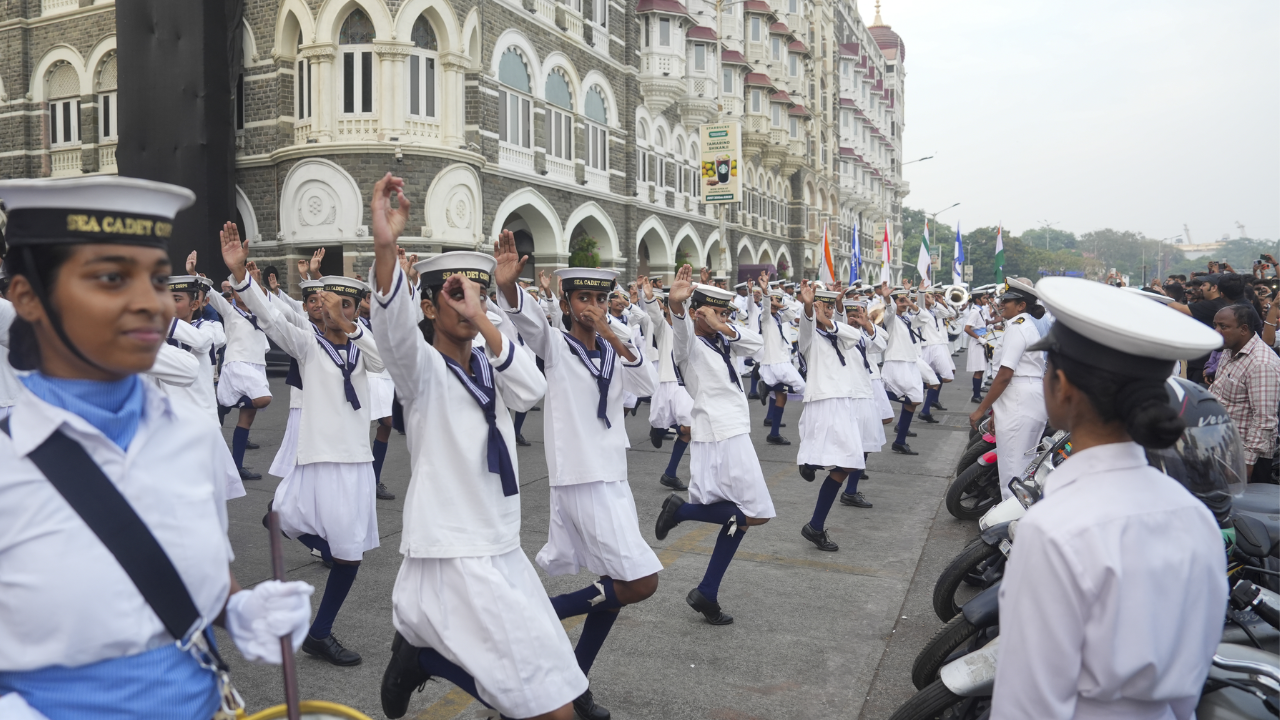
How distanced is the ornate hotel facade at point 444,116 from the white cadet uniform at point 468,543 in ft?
55.4

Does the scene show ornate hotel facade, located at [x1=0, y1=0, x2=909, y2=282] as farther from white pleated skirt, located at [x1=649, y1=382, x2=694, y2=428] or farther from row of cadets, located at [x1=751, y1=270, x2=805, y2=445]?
white pleated skirt, located at [x1=649, y1=382, x2=694, y2=428]

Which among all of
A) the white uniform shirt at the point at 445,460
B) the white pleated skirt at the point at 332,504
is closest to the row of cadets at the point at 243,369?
the white pleated skirt at the point at 332,504

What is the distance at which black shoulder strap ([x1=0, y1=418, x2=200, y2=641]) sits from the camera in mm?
1636

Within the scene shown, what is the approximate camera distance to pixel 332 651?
4.49 meters

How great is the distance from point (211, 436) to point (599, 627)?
2518 mm

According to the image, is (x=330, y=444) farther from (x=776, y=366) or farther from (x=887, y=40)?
(x=887, y=40)

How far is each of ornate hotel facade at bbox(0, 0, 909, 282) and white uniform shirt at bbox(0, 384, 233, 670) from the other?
18.2 meters

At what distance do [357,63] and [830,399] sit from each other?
1538 centimetres

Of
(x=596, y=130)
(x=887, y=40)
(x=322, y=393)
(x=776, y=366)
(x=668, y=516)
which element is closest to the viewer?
(x=322, y=393)

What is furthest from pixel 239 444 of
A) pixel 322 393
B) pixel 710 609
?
pixel 710 609

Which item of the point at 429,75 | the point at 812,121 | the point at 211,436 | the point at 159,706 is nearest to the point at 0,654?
the point at 159,706

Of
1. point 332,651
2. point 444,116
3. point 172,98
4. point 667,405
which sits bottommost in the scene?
point 332,651

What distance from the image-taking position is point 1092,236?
153 meters

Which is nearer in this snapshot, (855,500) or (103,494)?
(103,494)
